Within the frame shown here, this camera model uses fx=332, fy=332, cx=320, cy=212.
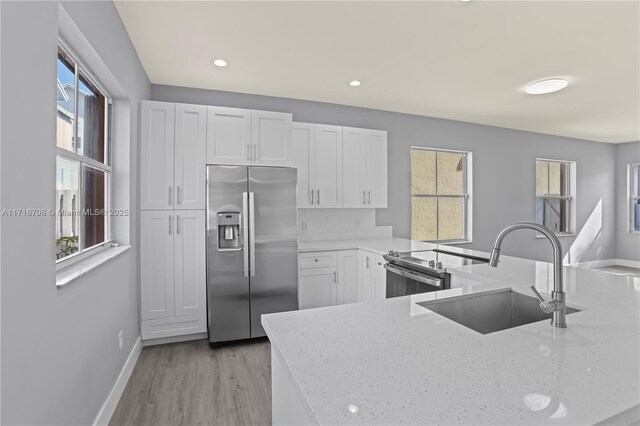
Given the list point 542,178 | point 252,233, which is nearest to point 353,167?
point 252,233

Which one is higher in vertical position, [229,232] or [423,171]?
[423,171]

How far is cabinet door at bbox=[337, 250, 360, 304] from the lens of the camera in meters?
3.65

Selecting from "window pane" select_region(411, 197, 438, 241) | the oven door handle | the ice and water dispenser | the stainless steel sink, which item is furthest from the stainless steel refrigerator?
"window pane" select_region(411, 197, 438, 241)

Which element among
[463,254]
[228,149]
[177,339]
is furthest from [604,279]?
[177,339]

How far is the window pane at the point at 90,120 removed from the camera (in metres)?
1.97

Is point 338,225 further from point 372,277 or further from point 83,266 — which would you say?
point 83,266

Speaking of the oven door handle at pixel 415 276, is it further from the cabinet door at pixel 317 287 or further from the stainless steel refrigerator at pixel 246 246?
the stainless steel refrigerator at pixel 246 246

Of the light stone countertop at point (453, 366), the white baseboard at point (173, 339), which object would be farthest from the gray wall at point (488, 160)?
the light stone countertop at point (453, 366)

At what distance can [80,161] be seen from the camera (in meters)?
1.88

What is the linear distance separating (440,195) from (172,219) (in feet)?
12.4

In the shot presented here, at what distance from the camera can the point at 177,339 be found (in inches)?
125

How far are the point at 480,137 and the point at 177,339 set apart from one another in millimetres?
5048

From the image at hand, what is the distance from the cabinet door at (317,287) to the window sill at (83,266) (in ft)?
5.74

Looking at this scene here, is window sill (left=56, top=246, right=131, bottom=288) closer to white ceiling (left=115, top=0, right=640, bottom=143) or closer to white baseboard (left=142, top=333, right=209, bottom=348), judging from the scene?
white baseboard (left=142, top=333, right=209, bottom=348)
